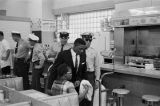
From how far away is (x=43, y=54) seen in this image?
14.5ft

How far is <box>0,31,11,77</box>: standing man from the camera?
14.7 ft

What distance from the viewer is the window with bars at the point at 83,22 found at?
19.7 ft

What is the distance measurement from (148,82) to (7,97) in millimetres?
1841

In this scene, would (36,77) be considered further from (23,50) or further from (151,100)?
(151,100)

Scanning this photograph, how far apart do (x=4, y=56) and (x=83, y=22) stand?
277 cm


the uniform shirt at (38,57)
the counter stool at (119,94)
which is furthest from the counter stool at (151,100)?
the uniform shirt at (38,57)

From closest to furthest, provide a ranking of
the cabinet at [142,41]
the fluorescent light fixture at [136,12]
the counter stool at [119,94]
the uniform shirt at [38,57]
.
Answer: the counter stool at [119,94] → the uniform shirt at [38,57] → the fluorescent light fixture at [136,12] → the cabinet at [142,41]

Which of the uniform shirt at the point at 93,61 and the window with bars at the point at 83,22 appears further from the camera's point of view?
the window with bars at the point at 83,22

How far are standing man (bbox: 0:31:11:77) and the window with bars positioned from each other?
201 cm

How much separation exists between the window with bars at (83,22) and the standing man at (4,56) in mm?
2008

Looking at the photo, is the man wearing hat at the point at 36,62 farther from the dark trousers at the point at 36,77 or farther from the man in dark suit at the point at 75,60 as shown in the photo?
the man in dark suit at the point at 75,60

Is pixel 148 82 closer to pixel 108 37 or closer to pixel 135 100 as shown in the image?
pixel 135 100

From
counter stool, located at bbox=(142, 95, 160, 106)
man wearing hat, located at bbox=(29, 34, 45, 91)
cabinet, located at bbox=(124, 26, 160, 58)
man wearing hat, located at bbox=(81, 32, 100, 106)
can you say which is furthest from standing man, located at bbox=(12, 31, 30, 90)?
counter stool, located at bbox=(142, 95, 160, 106)

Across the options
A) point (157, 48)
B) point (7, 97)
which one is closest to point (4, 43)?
point (7, 97)
